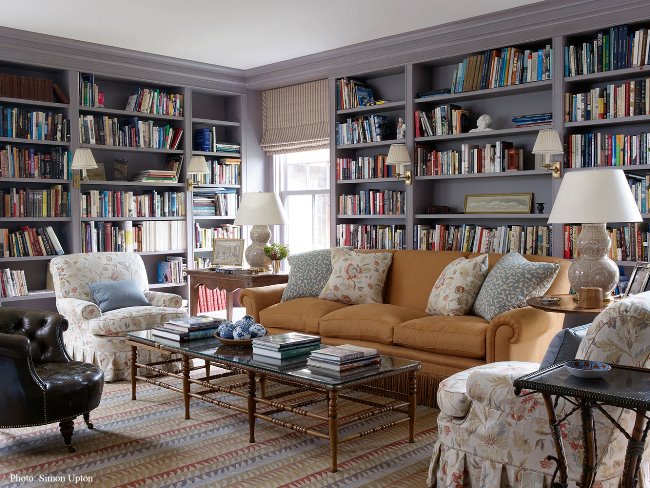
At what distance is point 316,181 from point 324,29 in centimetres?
202

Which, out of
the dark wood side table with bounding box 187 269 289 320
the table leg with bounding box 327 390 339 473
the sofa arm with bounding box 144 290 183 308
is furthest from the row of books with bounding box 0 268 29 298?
the table leg with bounding box 327 390 339 473

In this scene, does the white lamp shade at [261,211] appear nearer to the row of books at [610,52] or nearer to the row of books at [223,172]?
the row of books at [223,172]

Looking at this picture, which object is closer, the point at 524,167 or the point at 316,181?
the point at 524,167

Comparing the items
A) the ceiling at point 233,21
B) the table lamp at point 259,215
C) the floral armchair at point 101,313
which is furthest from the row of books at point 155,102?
the floral armchair at point 101,313

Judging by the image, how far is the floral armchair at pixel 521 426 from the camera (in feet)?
8.26

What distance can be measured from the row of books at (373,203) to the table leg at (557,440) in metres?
3.88

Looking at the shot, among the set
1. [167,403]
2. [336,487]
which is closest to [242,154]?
[167,403]

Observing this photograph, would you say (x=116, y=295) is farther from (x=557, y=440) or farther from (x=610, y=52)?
(x=610, y=52)

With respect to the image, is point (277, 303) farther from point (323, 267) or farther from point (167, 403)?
point (167, 403)

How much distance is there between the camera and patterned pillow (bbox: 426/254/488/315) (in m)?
4.55

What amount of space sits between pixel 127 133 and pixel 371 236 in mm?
2518

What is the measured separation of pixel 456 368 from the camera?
163 inches

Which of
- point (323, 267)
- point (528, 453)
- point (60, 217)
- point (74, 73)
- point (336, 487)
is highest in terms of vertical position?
point (74, 73)

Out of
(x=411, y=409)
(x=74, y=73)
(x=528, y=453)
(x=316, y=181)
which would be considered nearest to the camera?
(x=528, y=453)
